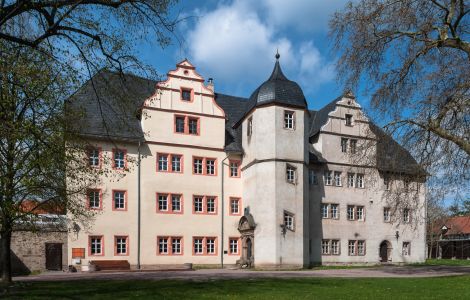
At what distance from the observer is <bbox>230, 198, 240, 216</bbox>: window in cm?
3097

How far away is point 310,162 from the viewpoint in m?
32.2

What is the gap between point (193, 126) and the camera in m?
30.4

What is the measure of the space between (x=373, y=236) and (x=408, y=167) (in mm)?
22126

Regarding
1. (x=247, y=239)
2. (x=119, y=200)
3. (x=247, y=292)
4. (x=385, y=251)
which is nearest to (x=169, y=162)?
(x=119, y=200)

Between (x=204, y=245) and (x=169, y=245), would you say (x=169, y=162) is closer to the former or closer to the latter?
(x=169, y=245)

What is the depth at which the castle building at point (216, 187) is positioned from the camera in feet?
90.8

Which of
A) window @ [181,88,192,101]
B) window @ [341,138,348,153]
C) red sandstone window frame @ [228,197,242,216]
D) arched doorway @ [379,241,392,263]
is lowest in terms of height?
arched doorway @ [379,241,392,263]

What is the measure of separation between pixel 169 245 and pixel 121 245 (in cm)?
284

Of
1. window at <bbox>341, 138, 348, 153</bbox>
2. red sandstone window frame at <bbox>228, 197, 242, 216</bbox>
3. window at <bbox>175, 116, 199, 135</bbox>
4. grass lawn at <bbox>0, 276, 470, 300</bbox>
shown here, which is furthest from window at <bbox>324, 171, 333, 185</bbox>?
grass lawn at <bbox>0, 276, 470, 300</bbox>

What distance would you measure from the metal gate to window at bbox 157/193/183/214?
593 cm

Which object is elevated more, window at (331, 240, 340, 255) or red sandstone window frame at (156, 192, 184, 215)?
red sandstone window frame at (156, 192, 184, 215)

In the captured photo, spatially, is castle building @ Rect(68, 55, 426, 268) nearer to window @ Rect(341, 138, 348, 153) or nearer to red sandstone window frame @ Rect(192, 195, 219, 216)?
red sandstone window frame @ Rect(192, 195, 219, 216)

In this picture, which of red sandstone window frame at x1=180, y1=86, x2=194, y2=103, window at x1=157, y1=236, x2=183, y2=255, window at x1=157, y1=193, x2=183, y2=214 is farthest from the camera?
red sandstone window frame at x1=180, y1=86, x2=194, y2=103

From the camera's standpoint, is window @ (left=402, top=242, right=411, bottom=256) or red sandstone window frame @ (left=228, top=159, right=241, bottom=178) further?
window @ (left=402, top=242, right=411, bottom=256)
